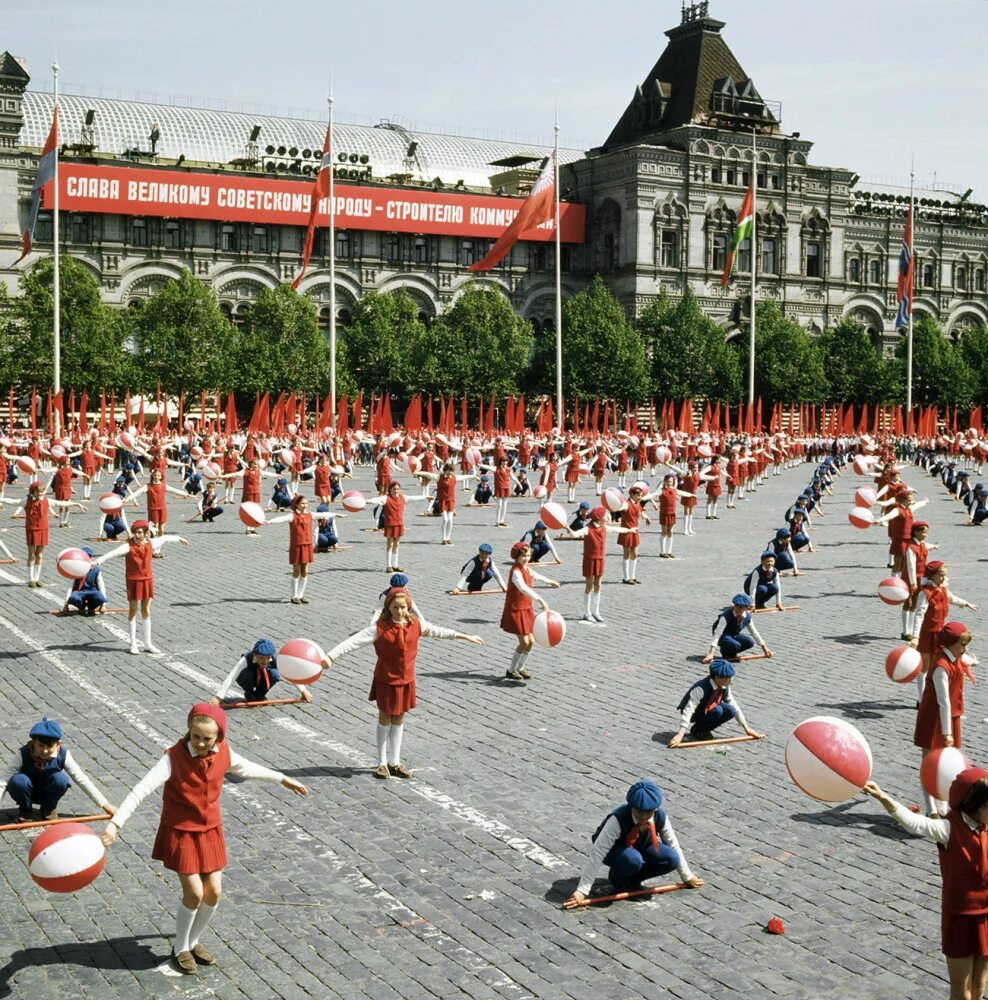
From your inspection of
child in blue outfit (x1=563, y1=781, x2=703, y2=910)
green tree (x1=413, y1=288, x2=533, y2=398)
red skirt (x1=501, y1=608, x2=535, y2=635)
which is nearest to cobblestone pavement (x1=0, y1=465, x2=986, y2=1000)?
child in blue outfit (x1=563, y1=781, x2=703, y2=910)

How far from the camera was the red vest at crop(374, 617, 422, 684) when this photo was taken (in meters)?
11.2

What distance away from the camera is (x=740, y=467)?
41188 millimetres

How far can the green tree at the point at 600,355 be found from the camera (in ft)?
235

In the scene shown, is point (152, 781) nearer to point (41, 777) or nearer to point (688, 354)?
point (41, 777)

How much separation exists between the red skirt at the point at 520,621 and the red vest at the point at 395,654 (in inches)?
145

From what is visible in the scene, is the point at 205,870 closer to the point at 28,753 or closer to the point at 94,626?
the point at 28,753

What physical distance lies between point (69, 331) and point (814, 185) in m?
49.3

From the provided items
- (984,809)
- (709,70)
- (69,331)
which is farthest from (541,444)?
(709,70)

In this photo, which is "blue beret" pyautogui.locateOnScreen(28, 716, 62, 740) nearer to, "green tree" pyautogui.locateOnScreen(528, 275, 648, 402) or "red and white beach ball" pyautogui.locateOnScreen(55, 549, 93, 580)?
"red and white beach ball" pyautogui.locateOnScreen(55, 549, 93, 580)

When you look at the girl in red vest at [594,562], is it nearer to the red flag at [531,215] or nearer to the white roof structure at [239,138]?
the red flag at [531,215]

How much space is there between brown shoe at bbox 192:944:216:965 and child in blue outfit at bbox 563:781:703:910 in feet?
7.17

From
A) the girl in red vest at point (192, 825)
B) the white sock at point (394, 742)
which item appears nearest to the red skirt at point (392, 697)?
the white sock at point (394, 742)

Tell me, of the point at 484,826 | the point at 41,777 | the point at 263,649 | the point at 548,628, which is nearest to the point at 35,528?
the point at 263,649

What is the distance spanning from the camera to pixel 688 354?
75.8 m
